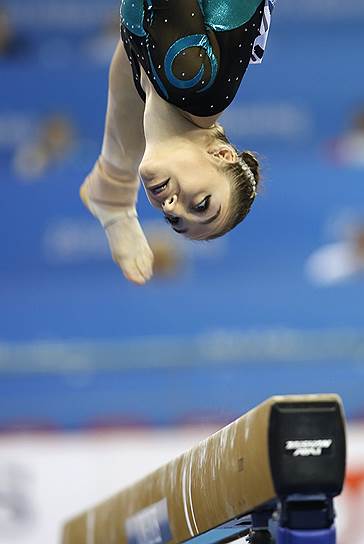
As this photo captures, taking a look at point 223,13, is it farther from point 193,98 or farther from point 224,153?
point 224,153

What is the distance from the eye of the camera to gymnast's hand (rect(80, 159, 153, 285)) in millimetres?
3016

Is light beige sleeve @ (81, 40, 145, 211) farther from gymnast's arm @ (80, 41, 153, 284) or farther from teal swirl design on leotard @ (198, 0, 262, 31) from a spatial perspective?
teal swirl design on leotard @ (198, 0, 262, 31)

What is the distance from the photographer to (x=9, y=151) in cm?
660

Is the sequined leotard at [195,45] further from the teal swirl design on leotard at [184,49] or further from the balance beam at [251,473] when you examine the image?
the balance beam at [251,473]

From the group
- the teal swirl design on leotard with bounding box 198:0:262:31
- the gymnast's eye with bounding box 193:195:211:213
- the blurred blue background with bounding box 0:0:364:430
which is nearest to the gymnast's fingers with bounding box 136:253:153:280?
the gymnast's eye with bounding box 193:195:211:213

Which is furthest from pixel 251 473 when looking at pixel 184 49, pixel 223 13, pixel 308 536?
pixel 223 13

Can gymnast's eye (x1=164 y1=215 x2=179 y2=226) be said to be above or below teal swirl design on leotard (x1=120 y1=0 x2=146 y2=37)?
below

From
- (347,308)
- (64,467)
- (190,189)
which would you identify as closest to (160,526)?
(190,189)

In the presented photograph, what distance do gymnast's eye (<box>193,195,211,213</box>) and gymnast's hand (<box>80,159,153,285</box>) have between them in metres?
0.59

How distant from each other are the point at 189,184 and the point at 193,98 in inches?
8.9

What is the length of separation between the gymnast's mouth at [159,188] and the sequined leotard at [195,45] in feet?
0.67

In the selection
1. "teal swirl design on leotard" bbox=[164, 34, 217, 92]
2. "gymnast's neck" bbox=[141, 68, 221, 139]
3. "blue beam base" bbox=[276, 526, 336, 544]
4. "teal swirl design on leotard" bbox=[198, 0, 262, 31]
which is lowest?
"blue beam base" bbox=[276, 526, 336, 544]

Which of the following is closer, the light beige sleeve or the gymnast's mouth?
the gymnast's mouth

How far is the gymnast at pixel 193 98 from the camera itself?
2.42 metres
